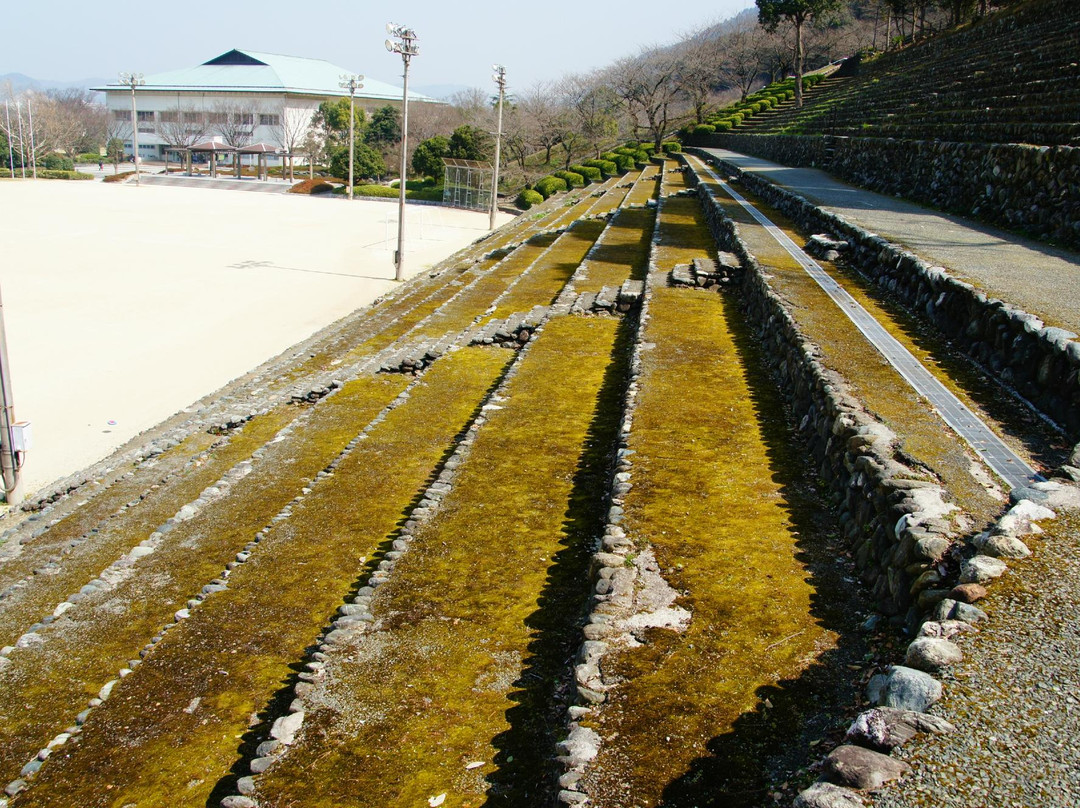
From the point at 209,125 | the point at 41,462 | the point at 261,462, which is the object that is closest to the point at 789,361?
the point at 261,462

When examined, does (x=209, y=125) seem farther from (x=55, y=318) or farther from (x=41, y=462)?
(x=41, y=462)

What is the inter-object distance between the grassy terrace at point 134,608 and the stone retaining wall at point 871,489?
23.5 ft

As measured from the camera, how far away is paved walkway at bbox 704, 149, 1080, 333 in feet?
41.9

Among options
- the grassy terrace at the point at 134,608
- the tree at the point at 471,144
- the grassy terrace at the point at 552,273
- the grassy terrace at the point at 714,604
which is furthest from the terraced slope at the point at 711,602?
the tree at the point at 471,144

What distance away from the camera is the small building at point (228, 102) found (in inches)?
4646

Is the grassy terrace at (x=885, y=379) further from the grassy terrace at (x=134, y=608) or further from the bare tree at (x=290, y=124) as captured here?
the bare tree at (x=290, y=124)

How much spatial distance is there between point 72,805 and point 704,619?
5087 millimetres

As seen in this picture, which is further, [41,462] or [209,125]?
[209,125]

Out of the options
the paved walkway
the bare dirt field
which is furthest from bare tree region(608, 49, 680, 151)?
the paved walkway

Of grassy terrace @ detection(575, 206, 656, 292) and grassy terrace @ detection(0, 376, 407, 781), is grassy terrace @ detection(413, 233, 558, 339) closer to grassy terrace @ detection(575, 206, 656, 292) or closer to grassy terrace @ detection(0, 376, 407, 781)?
grassy terrace @ detection(575, 206, 656, 292)

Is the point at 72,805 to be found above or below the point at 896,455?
below

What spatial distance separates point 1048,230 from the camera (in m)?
18.5

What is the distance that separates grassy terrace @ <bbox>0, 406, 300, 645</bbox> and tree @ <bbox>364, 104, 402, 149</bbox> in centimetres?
8291

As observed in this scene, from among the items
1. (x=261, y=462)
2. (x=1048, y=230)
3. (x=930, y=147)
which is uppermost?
(x=930, y=147)
